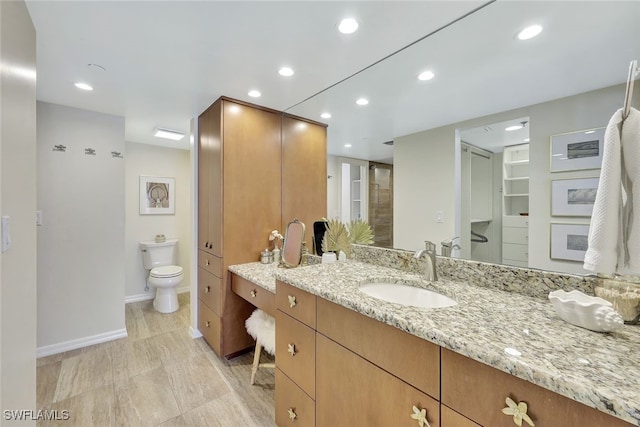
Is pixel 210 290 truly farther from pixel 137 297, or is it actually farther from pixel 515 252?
pixel 515 252

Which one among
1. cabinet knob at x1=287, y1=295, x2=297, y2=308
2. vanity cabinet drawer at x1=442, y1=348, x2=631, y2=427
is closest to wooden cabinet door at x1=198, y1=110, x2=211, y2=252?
cabinet knob at x1=287, y1=295, x2=297, y2=308

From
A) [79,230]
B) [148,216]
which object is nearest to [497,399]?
[79,230]

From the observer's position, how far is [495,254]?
1247mm

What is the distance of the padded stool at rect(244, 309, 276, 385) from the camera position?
1825mm

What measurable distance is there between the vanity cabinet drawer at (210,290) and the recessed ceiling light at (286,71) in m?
1.72

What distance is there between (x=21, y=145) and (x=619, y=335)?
90.8 inches

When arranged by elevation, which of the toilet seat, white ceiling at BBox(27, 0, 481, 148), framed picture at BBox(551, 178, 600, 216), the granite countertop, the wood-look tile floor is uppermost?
white ceiling at BBox(27, 0, 481, 148)

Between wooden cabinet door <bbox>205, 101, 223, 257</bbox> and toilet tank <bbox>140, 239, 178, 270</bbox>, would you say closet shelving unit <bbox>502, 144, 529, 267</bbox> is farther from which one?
toilet tank <bbox>140, 239, 178, 270</bbox>

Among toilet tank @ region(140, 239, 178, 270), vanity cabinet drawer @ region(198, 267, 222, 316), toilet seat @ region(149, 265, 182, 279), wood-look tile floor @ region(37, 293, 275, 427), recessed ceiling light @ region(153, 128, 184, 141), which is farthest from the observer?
toilet tank @ region(140, 239, 178, 270)

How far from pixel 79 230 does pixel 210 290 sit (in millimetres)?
1422

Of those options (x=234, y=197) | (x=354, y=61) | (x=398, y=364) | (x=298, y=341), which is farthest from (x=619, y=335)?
(x=234, y=197)

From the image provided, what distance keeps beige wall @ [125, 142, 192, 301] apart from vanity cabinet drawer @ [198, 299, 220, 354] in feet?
4.10

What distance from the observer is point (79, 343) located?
248 centimetres

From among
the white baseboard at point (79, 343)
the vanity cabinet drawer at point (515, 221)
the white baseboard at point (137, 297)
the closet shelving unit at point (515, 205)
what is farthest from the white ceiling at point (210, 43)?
the white baseboard at point (137, 297)
